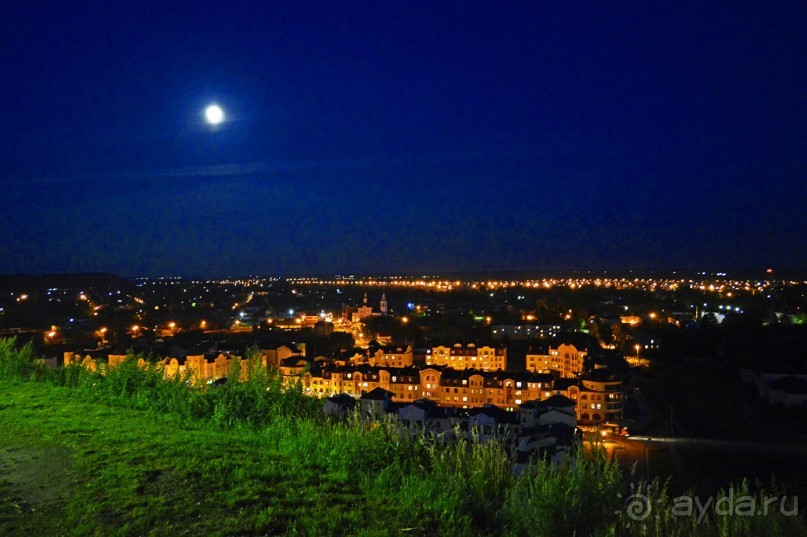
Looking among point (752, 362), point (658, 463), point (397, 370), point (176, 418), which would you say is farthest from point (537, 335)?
point (176, 418)

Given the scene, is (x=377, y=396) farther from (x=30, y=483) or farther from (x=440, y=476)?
(x=30, y=483)

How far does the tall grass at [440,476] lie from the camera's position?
2408mm

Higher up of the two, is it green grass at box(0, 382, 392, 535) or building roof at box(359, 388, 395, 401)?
green grass at box(0, 382, 392, 535)

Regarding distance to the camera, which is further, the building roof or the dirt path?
the building roof

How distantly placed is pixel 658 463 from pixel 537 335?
71.5ft

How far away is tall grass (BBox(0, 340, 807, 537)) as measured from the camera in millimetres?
2408

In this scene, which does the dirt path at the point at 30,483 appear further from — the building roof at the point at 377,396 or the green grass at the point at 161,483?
the building roof at the point at 377,396

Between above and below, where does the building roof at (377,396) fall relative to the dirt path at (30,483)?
below

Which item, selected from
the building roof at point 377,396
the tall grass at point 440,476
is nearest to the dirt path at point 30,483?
the tall grass at point 440,476

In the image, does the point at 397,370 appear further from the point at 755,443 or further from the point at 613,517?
the point at 613,517

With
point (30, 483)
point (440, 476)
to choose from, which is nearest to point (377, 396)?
point (440, 476)

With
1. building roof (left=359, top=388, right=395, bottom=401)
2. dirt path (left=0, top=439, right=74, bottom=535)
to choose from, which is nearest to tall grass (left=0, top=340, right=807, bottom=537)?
dirt path (left=0, top=439, right=74, bottom=535)

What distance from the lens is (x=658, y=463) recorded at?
1095 cm

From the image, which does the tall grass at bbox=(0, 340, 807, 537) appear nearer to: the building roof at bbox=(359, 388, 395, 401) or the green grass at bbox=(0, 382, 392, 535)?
the green grass at bbox=(0, 382, 392, 535)
